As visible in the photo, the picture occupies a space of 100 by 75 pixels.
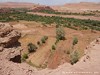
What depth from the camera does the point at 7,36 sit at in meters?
17.0

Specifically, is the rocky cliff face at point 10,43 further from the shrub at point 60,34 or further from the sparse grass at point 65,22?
the sparse grass at point 65,22

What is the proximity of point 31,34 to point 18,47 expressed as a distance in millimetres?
40768

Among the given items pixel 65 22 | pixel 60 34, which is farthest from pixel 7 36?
pixel 65 22

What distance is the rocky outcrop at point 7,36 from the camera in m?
16.4

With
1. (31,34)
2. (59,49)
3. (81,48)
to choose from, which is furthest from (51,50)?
(31,34)

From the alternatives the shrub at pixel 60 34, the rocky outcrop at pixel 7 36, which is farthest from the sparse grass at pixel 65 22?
the rocky outcrop at pixel 7 36

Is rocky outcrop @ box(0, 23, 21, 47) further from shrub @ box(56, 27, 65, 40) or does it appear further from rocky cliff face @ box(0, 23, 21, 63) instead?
shrub @ box(56, 27, 65, 40)

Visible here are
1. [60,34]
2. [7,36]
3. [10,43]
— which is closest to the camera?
[10,43]

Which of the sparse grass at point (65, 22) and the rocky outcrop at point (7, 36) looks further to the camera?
the sparse grass at point (65, 22)

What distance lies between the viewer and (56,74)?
11805mm

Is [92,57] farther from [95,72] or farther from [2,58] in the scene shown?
[2,58]

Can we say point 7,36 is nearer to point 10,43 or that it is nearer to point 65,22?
point 10,43

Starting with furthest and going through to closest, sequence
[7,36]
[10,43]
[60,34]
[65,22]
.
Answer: [65,22] → [60,34] → [7,36] → [10,43]

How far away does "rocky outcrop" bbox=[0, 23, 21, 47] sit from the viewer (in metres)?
16.4
